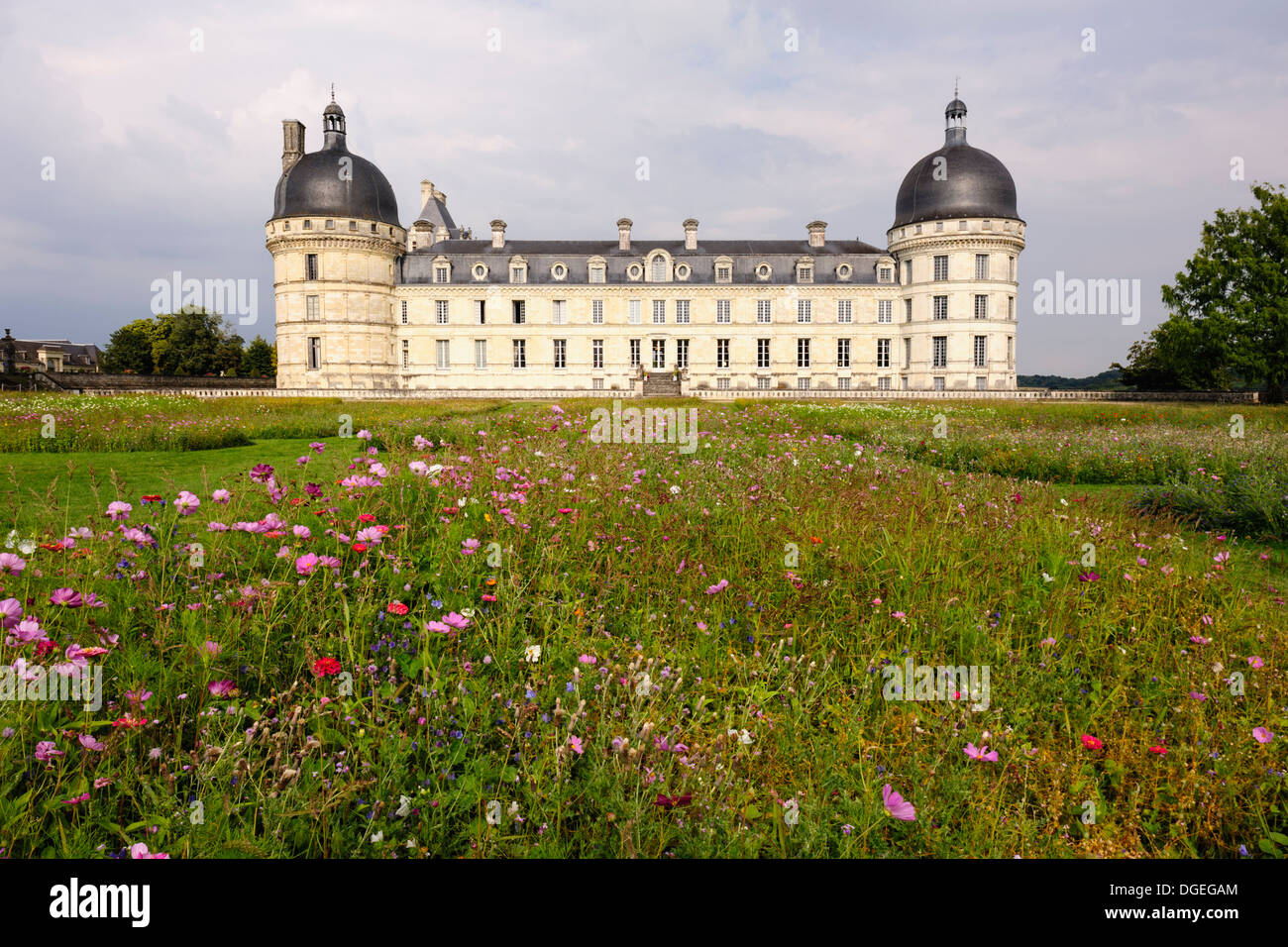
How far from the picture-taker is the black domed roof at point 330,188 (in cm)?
4634

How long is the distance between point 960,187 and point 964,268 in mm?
5332

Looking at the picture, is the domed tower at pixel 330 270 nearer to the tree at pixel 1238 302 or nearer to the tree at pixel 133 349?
the tree at pixel 133 349

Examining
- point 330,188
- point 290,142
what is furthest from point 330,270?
point 290,142

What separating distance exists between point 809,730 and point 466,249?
5317 centimetres

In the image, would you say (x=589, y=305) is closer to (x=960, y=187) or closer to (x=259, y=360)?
(x=960, y=187)

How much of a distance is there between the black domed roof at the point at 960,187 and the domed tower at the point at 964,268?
62 mm

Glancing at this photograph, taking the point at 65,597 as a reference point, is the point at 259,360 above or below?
above

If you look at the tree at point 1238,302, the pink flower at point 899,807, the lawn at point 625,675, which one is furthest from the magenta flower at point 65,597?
the tree at point 1238,302

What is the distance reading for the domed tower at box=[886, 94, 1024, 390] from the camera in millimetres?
44875

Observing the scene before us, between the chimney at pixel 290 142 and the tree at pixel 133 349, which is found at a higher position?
the chimney at pixel 290 142

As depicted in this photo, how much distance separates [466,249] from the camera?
51.2 m

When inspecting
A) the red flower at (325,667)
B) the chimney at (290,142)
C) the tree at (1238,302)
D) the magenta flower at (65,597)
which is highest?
the chimney at (290,142)

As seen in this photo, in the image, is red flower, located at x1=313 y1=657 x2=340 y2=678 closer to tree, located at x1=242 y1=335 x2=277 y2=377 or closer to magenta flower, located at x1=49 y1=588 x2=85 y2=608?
magenta flower, located at x1=49 y1=588 x2=85 y2=608

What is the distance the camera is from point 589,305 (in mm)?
48594
